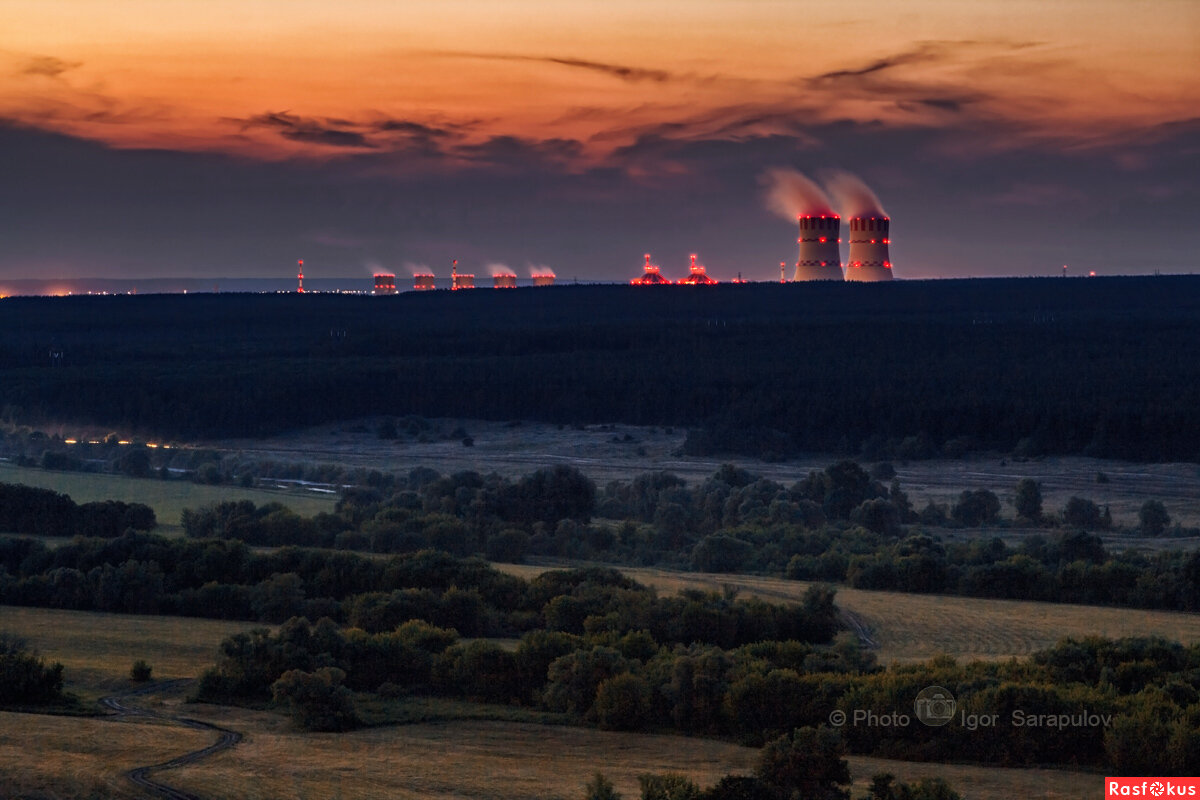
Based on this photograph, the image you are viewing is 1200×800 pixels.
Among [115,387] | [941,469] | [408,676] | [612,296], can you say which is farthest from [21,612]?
[612,296]

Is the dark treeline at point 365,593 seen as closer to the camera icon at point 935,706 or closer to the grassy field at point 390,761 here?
the grassy field at point 390,761

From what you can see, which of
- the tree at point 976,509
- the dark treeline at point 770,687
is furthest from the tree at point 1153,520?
the dark treeline at point 770,687

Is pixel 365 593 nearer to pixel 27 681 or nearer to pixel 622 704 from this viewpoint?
pixel 27 681

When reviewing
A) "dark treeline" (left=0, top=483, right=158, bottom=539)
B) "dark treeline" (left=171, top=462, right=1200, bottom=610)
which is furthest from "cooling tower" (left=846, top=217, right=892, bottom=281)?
"dark treeline" (left=0, top=483, right=158, bottom=539)

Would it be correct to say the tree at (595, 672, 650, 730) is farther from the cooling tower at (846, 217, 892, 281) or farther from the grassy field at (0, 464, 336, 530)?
the cooling tower at (846, 217, 892, 281)

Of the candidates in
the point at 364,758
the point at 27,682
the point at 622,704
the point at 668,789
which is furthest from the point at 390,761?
the point at 27,682
